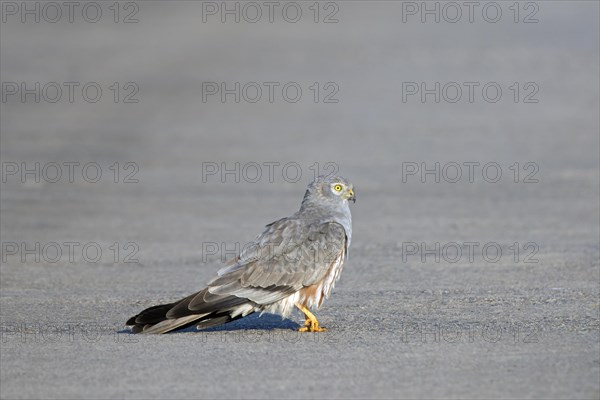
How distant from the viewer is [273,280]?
9828mm

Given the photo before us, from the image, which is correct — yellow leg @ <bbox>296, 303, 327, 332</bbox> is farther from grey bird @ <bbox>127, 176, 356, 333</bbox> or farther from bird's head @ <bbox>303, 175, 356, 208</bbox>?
bird's head @ <bbox>303, 175, 356, 208</bbox>

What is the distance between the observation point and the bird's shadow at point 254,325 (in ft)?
33.4

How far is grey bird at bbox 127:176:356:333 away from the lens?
953 cm

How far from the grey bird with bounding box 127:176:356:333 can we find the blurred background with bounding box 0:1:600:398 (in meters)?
0.27

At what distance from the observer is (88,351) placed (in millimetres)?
8938

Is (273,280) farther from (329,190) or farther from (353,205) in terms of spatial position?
(353,205)

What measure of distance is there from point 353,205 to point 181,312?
8834 millimetres

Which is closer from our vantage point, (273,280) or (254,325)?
(273,280)

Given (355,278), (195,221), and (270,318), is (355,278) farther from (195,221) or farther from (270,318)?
(195,221)

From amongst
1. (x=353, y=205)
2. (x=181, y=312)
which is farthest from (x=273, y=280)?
(x=353, y=205)

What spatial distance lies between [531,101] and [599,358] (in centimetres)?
2098

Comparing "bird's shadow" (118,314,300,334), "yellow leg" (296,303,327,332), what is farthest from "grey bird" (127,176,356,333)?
"bird's shadow" (118,314,300,334)

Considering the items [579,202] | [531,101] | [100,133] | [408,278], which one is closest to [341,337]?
[408,278]

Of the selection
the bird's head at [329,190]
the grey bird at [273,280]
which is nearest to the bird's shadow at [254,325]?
the grey bird at [273,280]
